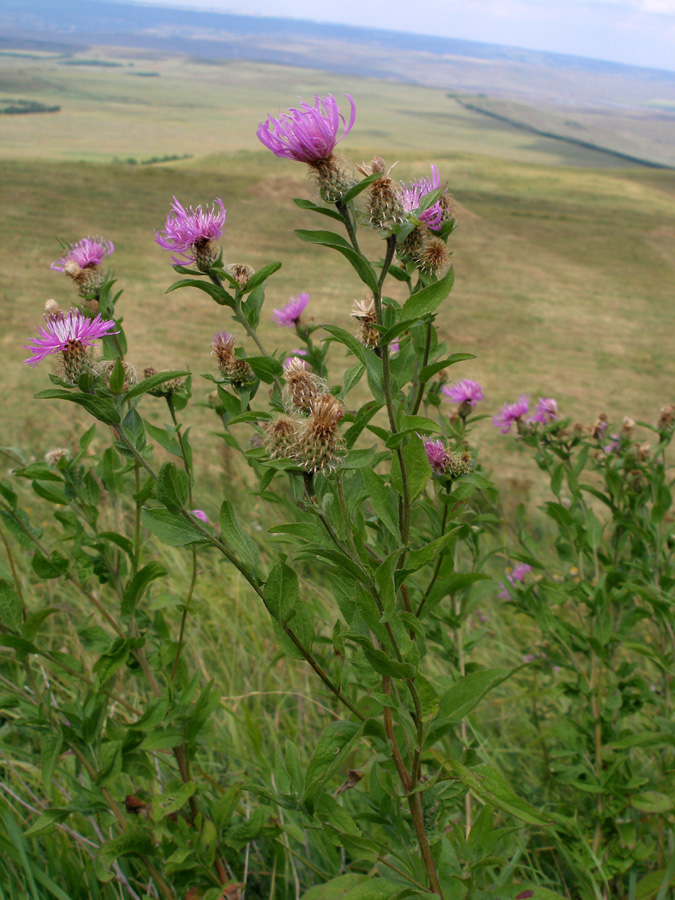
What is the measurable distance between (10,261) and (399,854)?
5.72 meters

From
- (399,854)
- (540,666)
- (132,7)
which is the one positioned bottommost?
(540,666)

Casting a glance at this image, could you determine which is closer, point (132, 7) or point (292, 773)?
point (292, 773)

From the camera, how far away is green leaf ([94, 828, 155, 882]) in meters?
1.01

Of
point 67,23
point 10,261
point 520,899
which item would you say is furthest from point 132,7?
point 520,899

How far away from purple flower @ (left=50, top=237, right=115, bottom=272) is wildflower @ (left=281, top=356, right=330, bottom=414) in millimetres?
640

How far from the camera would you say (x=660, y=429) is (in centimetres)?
148

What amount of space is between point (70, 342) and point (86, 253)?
556mm

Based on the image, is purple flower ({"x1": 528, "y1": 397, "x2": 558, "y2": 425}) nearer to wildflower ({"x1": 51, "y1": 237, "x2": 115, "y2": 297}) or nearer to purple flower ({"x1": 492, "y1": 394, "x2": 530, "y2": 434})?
purple flower ({"x1": 492, "y1": 394, "x2": 530, "y2": 434})

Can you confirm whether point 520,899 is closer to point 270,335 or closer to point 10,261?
point 270,335

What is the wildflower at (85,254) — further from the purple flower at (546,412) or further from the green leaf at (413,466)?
the purple flower at (546,412)

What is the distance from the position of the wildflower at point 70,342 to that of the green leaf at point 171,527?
20cm

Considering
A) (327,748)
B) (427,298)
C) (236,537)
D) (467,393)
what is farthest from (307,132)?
(467,393)

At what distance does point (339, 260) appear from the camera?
6.32 meters

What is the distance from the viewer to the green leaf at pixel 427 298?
2.13ft
